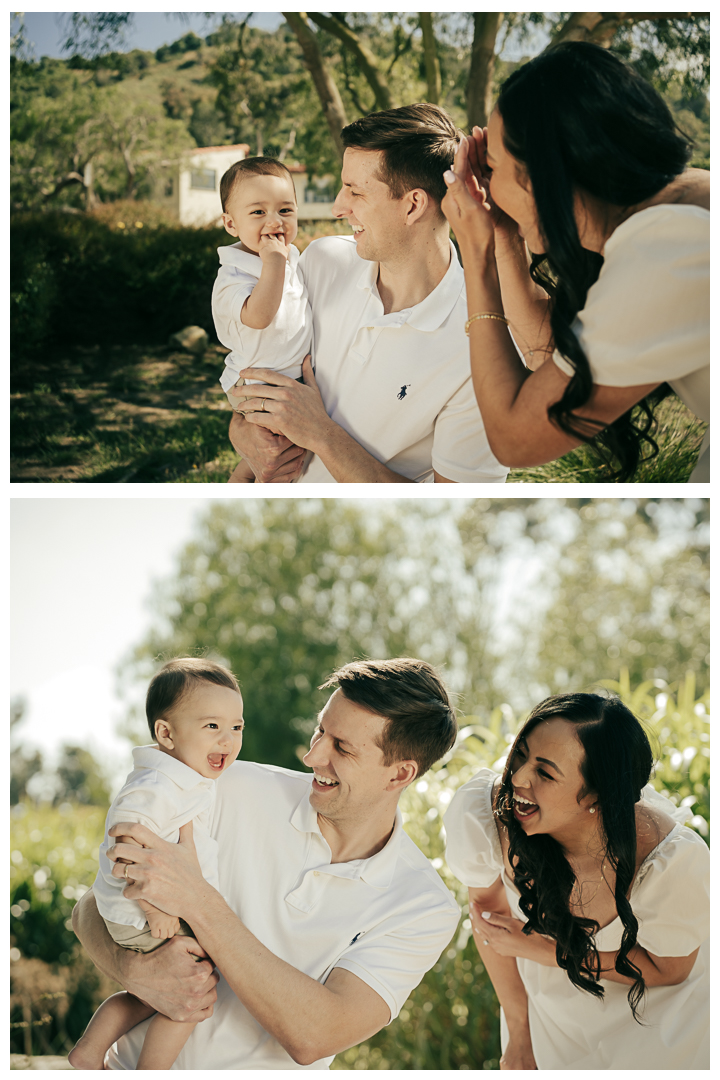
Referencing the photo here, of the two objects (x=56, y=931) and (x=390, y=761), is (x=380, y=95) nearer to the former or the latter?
(x=390, y=761)

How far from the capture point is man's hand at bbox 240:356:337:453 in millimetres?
2297

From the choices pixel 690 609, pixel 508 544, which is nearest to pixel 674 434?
pixel 508 544

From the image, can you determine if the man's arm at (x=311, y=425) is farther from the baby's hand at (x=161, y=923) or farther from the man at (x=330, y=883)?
the baby's hand at (x=161, y=923)

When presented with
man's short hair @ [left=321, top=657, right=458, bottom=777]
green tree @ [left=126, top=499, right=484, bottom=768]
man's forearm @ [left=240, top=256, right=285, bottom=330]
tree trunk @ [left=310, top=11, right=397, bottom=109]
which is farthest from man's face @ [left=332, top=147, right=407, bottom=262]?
green tree @ [left=126, top=499, right=484, bottom=768]

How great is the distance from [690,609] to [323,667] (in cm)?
415

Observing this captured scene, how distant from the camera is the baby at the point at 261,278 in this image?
224 cm

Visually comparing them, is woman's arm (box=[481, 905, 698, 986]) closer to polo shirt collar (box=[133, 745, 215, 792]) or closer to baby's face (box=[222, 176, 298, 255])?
polo shirt collar (box=[133, 745, 215, 792])

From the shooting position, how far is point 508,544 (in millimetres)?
9250

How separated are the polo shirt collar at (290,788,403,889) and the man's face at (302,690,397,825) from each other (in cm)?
3

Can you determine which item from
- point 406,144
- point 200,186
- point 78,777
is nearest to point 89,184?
point 200,186

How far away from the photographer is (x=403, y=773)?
88.1 inches

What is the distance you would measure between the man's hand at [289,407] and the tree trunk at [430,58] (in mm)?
1902

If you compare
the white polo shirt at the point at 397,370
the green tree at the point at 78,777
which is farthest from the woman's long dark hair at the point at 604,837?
the green tree at the point at 78,777

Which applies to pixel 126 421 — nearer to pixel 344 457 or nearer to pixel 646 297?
pixel 344 457
